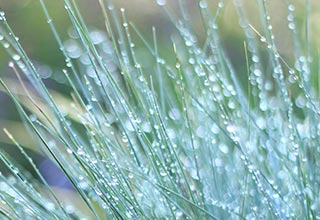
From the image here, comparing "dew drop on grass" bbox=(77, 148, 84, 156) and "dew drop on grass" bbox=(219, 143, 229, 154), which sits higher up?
"dew drop on grass" bbox=(219, 143, 229, 154)

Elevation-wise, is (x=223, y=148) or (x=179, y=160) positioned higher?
(x=223, y=148)

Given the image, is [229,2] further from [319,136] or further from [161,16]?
[319,136]

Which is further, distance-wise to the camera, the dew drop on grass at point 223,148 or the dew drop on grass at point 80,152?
the dew drop on grass at point 223,148

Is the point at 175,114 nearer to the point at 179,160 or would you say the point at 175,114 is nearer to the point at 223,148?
the point at 223,148

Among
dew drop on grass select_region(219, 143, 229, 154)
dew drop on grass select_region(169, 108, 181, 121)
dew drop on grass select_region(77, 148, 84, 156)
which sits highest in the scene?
dew drop on grass select_region(169, 108, 181, 121)

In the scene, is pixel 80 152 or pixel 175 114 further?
pixel 175 114

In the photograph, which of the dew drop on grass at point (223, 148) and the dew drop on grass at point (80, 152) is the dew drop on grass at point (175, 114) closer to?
the dew drop on grass at point (223, 148)

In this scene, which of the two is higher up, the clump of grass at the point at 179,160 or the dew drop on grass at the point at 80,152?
the clump of grass at the point at 179,160

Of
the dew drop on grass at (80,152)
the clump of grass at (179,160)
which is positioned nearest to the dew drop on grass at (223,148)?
the clump of grass at (179,160)

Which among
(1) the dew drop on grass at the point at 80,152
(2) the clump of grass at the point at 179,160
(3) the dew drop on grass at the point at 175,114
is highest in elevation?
(3) the dew drop on grass at the point at 175,114

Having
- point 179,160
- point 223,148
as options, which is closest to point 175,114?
point 223,148

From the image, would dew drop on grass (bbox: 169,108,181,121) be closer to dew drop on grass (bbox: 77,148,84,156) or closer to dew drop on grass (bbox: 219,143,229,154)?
dew drop on grass (bbox: 219,143,229,154)

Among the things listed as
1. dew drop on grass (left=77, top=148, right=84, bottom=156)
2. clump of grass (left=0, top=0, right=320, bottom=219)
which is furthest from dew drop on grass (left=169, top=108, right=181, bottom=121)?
dew drop on grass (left=77, top=148, right=84, bottom=156)
